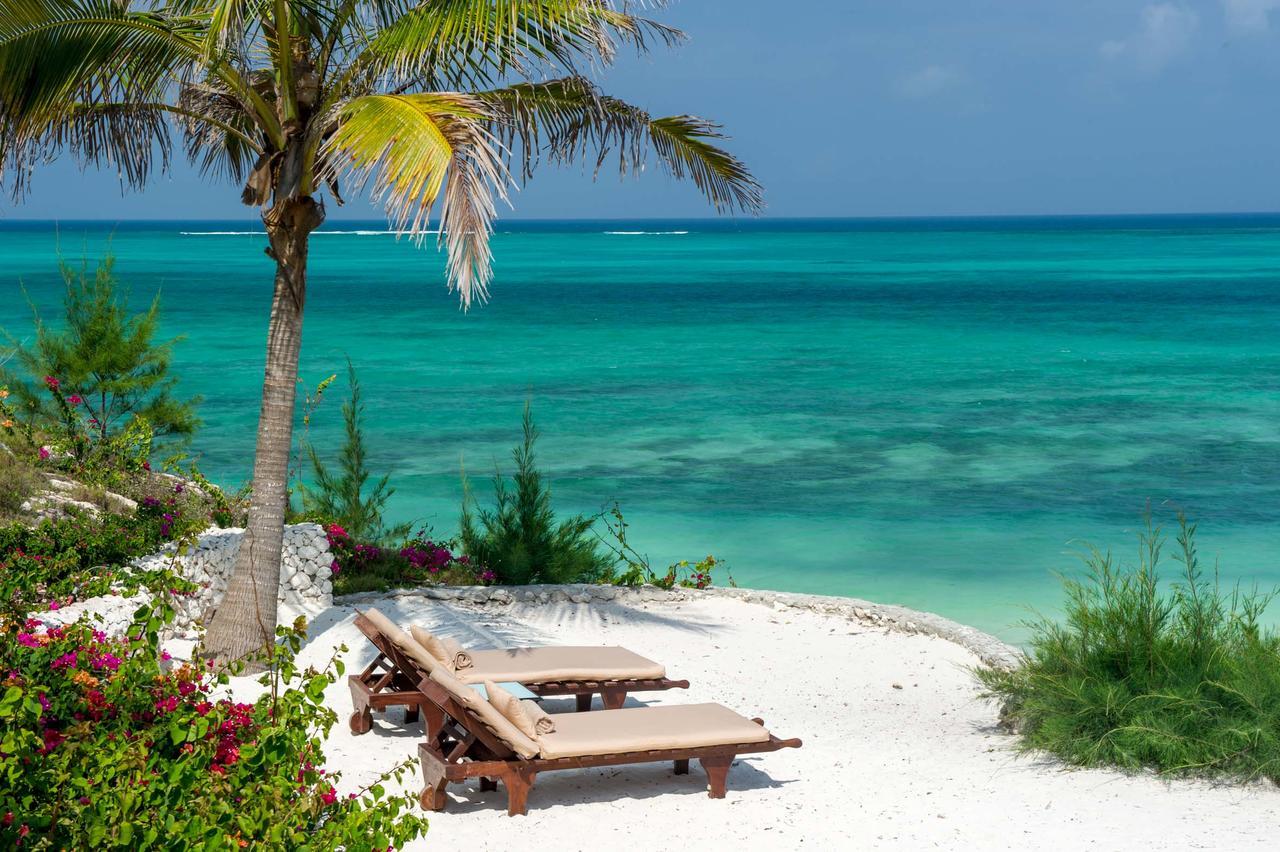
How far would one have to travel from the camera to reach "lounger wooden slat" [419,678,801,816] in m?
5.30

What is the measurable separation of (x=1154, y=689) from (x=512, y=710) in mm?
2996

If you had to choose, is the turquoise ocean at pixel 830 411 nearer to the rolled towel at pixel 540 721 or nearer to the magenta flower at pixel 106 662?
the magenta flower at pixel 106 662

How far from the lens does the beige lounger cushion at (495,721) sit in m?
5.30

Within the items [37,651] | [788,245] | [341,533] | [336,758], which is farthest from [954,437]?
[788,245]

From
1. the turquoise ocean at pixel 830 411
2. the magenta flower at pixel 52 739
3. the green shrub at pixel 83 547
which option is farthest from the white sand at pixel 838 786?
the turquoise ocean at pixel 830 411

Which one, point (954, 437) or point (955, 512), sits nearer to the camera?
point (955, 512)

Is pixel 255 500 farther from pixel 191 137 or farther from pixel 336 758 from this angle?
pixel 191 137

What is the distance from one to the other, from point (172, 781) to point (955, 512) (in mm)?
13190

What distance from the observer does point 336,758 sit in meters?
6.03

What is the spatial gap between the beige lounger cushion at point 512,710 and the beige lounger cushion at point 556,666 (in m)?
0.60

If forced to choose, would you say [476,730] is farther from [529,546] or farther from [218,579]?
[529,546]

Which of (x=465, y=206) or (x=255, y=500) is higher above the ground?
(x=465, y=206)

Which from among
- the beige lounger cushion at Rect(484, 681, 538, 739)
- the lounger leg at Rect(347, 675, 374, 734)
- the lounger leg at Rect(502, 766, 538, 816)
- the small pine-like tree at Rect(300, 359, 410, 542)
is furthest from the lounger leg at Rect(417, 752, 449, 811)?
the small pine-like tree at Rect(300, 359, 410, 542)

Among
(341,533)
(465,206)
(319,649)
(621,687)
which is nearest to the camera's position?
(465,206)
